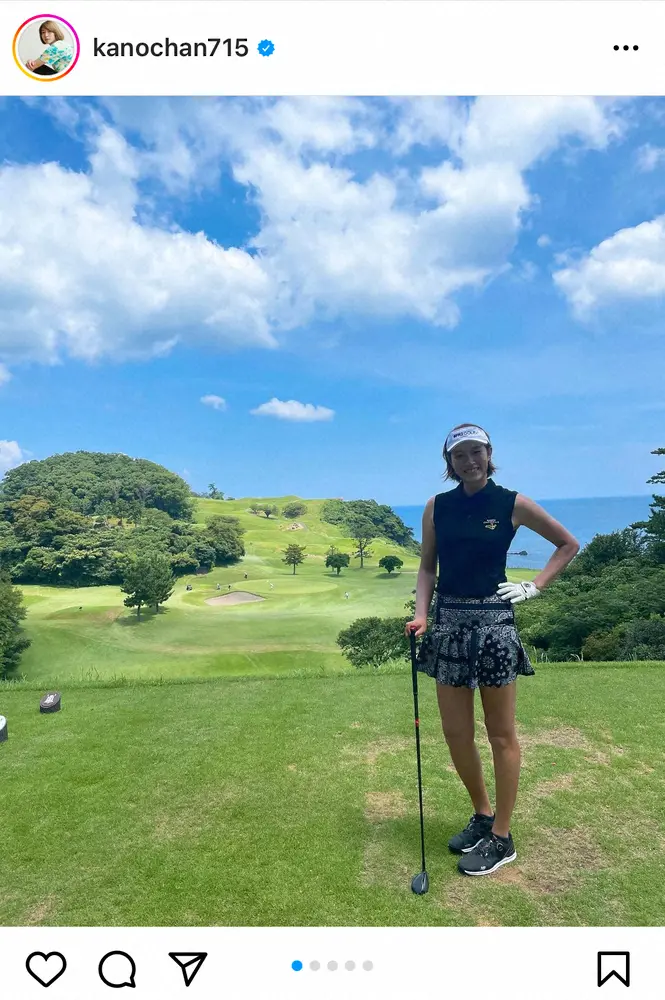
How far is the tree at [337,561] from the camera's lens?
113 ft

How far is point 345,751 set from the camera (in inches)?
158

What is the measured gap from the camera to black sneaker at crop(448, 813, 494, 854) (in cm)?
273

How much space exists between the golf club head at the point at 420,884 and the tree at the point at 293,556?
32.3 metres

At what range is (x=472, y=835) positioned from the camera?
278cm

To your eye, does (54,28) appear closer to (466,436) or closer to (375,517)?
(466,436)

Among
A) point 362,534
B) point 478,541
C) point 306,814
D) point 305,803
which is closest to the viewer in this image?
point 478,541

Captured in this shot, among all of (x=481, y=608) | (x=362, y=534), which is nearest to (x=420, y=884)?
(x=481, y=608)

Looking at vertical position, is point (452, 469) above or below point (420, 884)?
above

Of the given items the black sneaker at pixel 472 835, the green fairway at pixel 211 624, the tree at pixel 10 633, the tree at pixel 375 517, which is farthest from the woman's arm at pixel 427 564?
the tree at pixel 375 517

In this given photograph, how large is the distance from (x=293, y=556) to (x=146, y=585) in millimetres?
9839

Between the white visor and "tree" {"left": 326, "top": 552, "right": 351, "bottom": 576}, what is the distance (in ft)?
105
